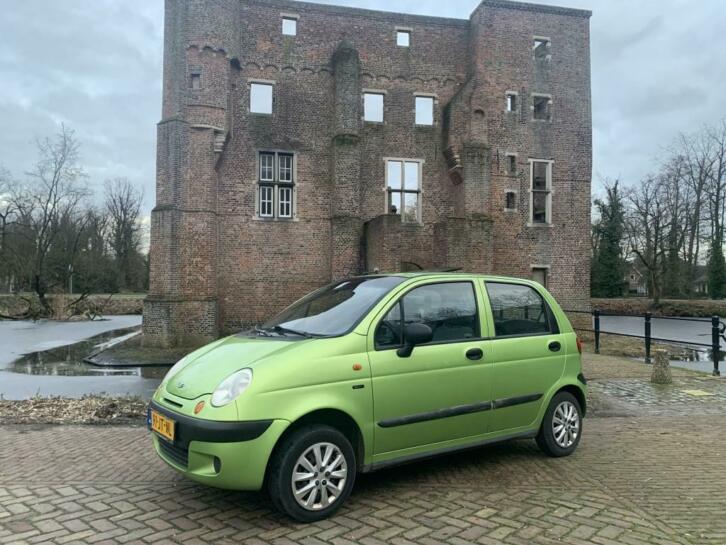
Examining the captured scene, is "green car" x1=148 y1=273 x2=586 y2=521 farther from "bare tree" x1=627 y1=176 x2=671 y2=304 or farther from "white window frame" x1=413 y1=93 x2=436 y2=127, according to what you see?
"bare tree" x1=627 y1=176 x2=671 y2=304

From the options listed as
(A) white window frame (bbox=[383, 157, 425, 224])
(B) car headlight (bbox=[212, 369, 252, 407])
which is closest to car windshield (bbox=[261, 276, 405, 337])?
(B) car headlight (bbox=[212, 369, 252, 407])

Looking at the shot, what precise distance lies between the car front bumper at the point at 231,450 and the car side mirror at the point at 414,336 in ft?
3.82

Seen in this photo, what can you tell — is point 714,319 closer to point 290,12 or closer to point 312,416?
point 312,416

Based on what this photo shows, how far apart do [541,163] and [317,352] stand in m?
19.8

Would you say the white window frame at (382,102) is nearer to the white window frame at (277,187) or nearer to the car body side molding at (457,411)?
the white window frame at (277,187)

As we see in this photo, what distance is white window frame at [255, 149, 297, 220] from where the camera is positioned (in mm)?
19391

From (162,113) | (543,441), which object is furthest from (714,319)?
(162,113)

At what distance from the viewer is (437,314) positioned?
4.76 meters

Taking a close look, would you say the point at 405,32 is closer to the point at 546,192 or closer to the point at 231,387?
the point at 546,192

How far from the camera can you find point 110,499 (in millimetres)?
4277

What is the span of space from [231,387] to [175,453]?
0.76m

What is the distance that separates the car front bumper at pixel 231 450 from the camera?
3.58 meters

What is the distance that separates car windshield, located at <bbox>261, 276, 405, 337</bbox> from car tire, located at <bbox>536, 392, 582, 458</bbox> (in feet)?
7.14

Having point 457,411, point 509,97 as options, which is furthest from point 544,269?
point 457,411
